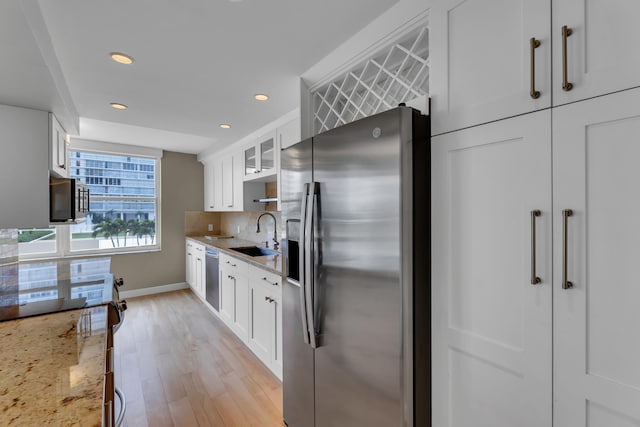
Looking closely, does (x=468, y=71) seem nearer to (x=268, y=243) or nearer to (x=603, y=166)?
(x=603, y=166)

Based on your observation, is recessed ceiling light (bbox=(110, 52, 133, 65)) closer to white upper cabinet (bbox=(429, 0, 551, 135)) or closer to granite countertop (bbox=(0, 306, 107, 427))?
granite countertop (bbox=(0, 306, 107, 427))

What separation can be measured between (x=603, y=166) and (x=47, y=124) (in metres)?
2.93

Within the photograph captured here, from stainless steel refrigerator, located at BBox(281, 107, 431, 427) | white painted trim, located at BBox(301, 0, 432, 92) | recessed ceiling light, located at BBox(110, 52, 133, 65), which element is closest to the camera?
stainless steel refrigerator, located at BBox(281, 107, 431, 427)

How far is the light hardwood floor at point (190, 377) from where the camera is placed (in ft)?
6.53

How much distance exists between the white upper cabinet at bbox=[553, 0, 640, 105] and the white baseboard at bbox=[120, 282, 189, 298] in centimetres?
547

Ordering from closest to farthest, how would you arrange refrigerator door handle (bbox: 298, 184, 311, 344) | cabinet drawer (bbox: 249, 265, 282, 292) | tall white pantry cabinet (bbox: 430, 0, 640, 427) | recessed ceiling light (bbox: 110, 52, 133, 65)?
1. tall white pantry cabinet (bbox: 430, 0, 640, 427)
2. refrigerator door handle (bbox: 298, 184, 311, 344)
3. recessed ceiling light (bbox: 110, 52, 133, 65)
4. cabinet drawer (bbox: 249, 265, 282, 292)

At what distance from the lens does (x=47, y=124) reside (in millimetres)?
1969

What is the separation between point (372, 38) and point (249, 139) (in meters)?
2.41

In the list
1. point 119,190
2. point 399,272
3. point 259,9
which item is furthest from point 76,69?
point 119,190

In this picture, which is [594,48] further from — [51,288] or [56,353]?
[51,288]

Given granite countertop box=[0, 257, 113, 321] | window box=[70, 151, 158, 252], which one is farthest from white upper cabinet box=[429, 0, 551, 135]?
window box=[70, 151, 158, 252]

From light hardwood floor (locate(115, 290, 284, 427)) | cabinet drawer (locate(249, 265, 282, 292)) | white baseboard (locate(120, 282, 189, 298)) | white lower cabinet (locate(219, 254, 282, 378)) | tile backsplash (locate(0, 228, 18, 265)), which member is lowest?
light hardwood floor (locate(115, 290, 284, 427))

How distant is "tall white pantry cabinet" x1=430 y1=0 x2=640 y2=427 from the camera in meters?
0.78

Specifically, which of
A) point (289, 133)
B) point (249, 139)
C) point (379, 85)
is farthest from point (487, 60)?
point (249, 139)
